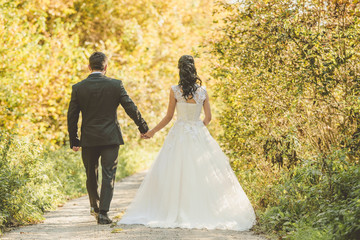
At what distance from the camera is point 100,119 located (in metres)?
6.83

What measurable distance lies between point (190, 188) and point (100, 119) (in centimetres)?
151

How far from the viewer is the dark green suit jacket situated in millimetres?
6785

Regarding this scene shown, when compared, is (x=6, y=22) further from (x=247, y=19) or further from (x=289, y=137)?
(x=289, y=137)


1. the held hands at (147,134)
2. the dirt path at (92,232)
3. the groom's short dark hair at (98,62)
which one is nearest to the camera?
the dirt path at (92,232)

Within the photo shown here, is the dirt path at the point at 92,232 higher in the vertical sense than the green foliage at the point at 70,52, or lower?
lower

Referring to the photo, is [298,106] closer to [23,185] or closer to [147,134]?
[147,134]

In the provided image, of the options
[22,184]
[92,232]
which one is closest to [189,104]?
[92,232]

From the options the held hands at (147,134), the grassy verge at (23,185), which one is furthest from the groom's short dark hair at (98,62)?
the grassy verge at (23,185)

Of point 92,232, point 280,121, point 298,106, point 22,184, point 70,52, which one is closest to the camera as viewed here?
point 92,232

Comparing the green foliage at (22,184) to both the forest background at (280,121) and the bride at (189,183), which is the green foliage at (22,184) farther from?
the bride at (189,183)

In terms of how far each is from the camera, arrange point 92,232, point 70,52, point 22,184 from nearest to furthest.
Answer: point 92,232 → point 22,184 → point 70,52

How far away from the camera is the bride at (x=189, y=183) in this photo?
662 cm

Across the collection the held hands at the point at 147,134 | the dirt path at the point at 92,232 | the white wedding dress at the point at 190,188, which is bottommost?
the dirt path at the point at 92,232

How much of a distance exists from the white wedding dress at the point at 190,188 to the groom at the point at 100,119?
0.48 metres
